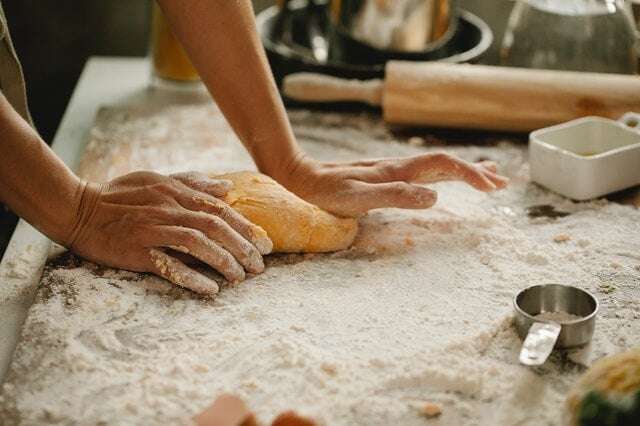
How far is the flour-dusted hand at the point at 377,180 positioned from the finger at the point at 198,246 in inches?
9.4

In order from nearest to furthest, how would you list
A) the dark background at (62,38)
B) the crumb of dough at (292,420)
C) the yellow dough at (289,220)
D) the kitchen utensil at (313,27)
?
the crumb of dough at (292,420) → the yellow dough at (289,220) → the kitchen utensil at (313,27) → the dark background at (62,38)

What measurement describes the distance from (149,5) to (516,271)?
1646 millimetres

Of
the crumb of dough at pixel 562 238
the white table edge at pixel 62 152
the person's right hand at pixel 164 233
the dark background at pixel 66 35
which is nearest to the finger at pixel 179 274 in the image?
the person's right hand at pixel 164 233

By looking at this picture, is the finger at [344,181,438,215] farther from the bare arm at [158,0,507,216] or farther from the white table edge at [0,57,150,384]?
the white table edge at [0,57,150,384]

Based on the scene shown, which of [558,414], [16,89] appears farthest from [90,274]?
[558,414]

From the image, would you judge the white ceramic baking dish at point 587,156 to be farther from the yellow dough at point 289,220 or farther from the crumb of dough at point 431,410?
the crumb of dough at point 431,410

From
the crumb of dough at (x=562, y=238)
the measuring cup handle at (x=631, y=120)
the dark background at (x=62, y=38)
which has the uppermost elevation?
the measuring cup handle at (x=631, y=120)

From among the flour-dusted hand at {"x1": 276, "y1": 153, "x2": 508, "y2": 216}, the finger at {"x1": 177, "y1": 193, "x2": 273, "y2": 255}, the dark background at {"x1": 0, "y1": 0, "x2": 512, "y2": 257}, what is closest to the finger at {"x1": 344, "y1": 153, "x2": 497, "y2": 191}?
the flour-dusted hand at {"x1": 276, "y1": 153, "x2": 508, "y2": 216}

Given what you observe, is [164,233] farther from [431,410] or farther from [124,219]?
[431,410]

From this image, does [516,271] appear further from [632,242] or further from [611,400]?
[611,400]

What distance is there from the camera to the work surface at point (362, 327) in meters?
1.02

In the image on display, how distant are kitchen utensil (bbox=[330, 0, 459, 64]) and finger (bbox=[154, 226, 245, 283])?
0.91 meters

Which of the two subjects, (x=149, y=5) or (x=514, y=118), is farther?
(x=149, y=5)

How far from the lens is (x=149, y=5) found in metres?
2.52
